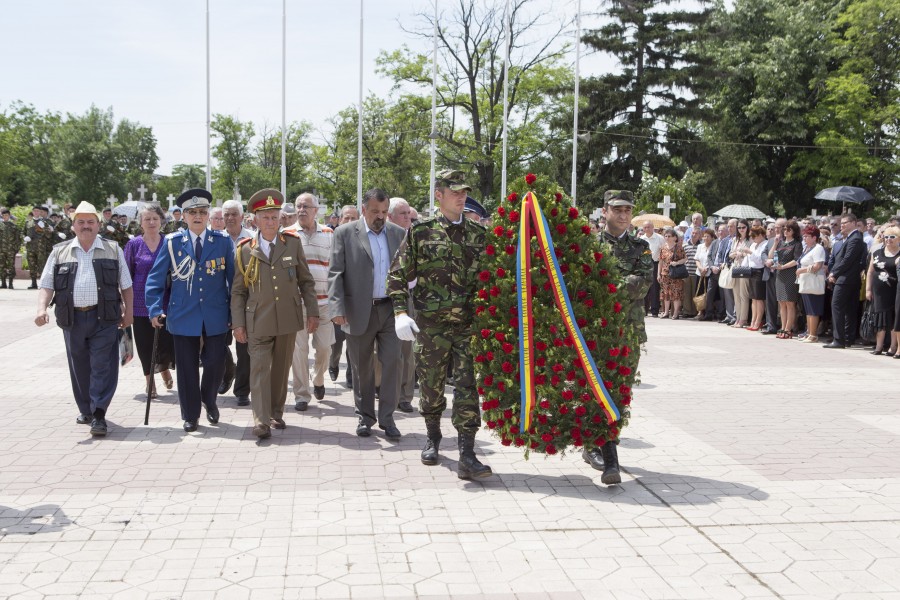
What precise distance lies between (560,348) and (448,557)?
68.7 inches

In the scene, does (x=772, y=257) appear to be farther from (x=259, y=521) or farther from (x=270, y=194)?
(x=259, y=521)

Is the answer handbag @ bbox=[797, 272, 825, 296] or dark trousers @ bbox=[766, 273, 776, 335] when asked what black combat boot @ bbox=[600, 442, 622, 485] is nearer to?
A: handbag @ bbox=[797, 272, 825, 296]

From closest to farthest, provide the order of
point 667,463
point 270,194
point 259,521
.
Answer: point 259,521
point 667,463
point 270,194

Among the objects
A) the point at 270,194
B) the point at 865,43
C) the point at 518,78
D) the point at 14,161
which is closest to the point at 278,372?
the point at 270,194

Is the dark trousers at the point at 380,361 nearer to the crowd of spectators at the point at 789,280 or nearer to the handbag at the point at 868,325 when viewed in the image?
the crowd of spectators at the point at 789,280

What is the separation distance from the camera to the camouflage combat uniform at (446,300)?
5961mm

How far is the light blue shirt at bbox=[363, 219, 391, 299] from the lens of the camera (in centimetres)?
740

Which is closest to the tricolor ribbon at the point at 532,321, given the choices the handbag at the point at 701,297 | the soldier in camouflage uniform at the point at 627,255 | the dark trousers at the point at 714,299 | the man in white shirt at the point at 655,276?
the soldier in camouflage uniform at the point at 627,255

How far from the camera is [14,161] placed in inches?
2488

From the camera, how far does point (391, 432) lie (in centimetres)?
711

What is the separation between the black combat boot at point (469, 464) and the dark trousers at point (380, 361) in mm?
1384

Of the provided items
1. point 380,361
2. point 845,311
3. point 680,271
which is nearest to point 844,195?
point 680,271

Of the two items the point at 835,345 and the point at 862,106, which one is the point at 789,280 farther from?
the point at 862,106

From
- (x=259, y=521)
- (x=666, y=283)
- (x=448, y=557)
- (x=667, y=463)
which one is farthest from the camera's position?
(x=666, y=283)
